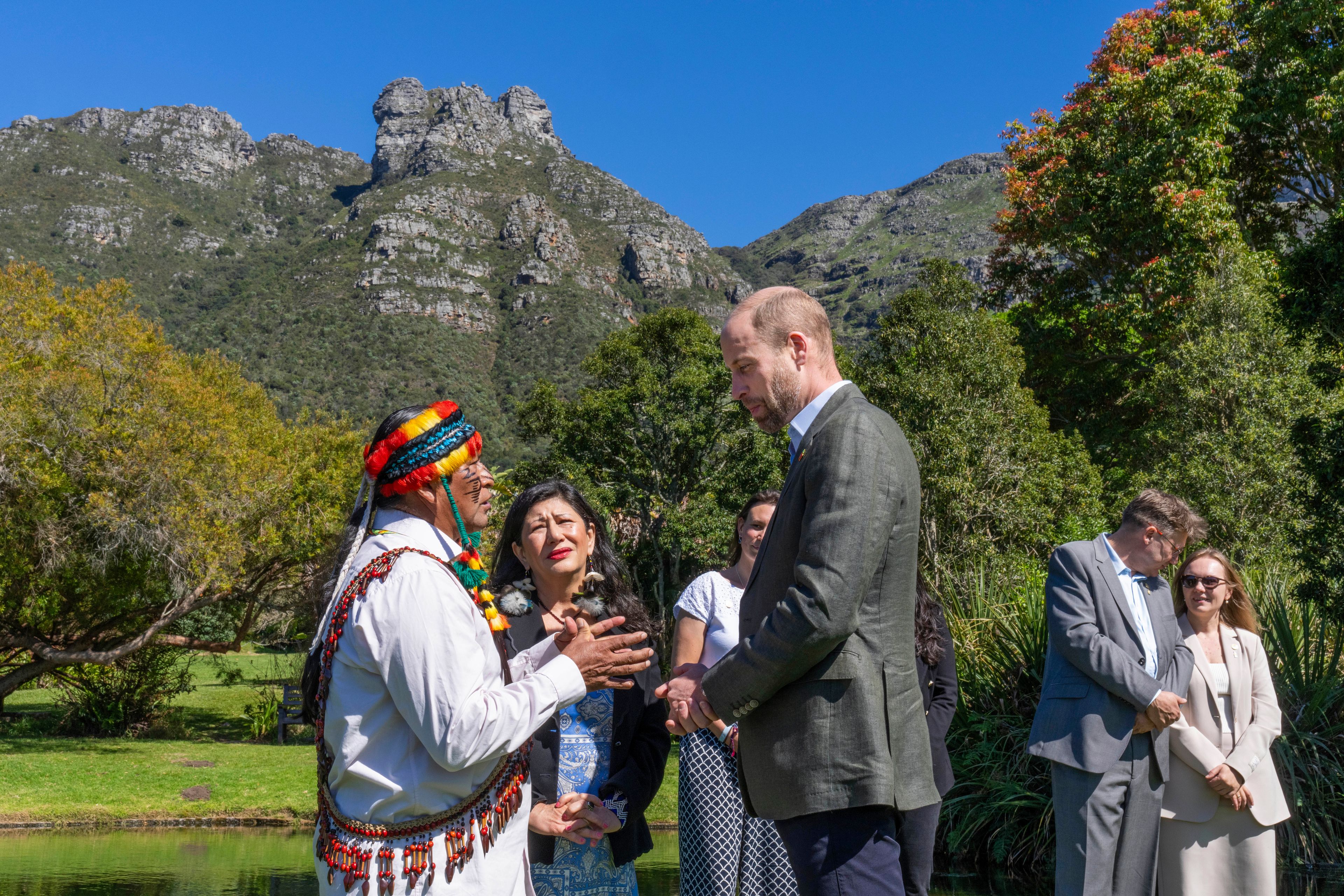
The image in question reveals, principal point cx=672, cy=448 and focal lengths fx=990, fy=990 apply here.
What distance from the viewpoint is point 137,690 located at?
18.3 m

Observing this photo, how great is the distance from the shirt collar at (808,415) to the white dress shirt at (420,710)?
2.78ft

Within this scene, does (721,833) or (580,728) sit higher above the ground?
(580,728)

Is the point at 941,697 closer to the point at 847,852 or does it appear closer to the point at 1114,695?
the point at 1114,695

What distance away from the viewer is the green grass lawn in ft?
34.1

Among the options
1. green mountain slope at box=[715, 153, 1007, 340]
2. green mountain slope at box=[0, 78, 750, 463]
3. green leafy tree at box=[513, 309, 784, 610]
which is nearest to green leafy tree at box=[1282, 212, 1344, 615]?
green leafy tree at box=[513, 309, 784, 610]

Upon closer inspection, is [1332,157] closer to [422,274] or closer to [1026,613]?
[1026,613]

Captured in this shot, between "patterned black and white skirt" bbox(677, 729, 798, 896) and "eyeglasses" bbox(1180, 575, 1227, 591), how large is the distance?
2.33m

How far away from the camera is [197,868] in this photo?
785 centimetres

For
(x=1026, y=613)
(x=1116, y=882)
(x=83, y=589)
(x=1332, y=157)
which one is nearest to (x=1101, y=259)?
(x=1332, y=157)

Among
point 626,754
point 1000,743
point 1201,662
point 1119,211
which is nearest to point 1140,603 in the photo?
point 1201,662

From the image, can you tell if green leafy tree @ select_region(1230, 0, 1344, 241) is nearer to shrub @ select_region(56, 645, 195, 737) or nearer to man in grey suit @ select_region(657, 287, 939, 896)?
man in grey suit @ select_region(657, 287, 939, 896)

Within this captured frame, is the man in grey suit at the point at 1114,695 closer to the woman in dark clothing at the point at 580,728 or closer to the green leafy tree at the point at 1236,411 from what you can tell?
the woman in dark clothing at the point at 580,728

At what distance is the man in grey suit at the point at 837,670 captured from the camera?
212cm

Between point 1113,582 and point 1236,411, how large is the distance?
11.9 m
